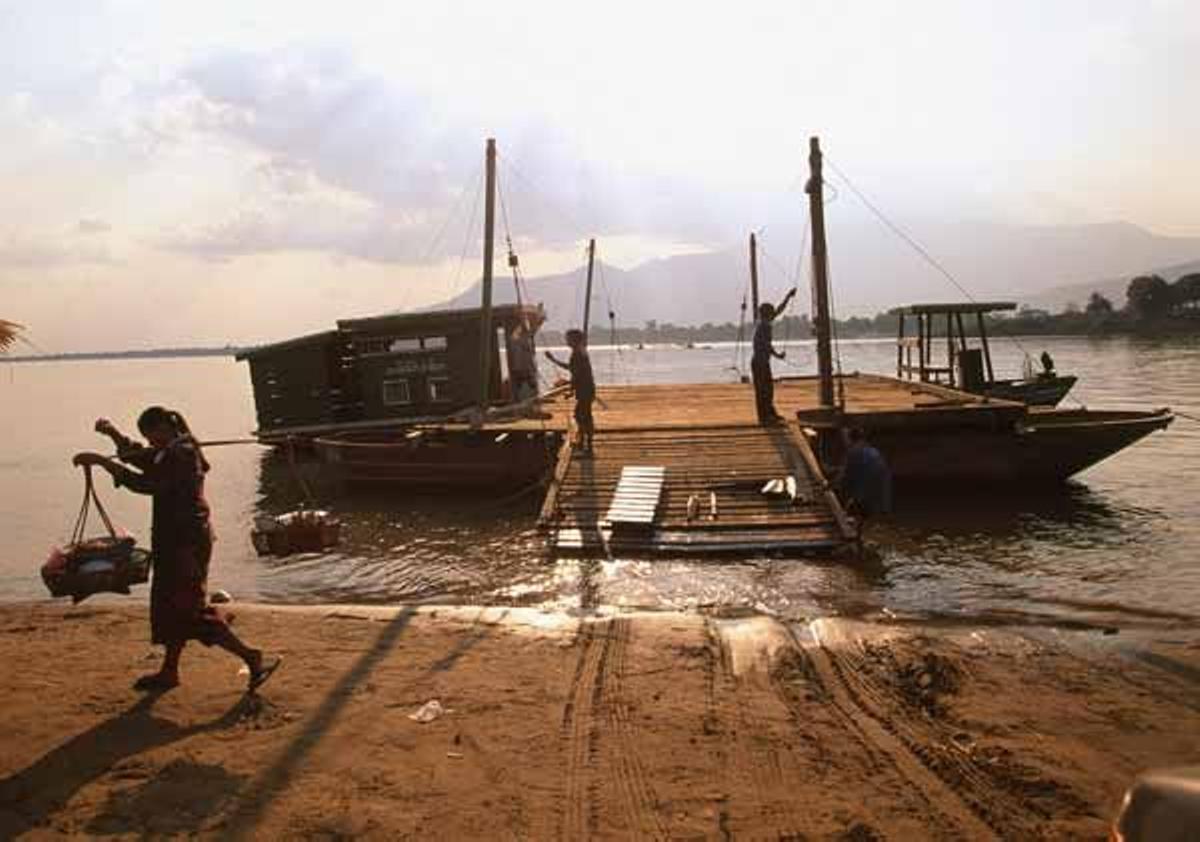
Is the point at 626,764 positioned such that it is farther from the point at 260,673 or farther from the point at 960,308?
the point at 960,308

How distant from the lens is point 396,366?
2305cm

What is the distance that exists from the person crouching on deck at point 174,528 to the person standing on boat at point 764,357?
30.4ft

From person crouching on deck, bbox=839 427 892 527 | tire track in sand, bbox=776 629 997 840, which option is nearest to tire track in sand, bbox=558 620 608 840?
tire track in sand, bbox=776 629 997 840

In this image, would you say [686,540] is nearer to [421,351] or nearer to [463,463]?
[463,463]

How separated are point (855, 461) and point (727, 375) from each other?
242 feet

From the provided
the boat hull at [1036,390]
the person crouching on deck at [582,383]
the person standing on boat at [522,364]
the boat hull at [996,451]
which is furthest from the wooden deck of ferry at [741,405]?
the boat hull at [1036,390]

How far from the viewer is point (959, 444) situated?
15914mm

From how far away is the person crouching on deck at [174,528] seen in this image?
231 inches

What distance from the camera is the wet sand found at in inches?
179

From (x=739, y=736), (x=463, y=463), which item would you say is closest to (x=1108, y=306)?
(x=463, y=463)

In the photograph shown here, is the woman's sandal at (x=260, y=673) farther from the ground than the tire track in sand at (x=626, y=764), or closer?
farther from the ground

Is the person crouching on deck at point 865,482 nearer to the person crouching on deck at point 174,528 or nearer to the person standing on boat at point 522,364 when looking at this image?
the person crouching on deck at point 174,528

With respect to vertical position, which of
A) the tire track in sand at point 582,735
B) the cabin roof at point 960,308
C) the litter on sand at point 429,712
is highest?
the cabin roof at point 960,308

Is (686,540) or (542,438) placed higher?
(542,438)
